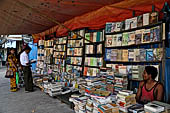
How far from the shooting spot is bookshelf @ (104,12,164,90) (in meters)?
2.52

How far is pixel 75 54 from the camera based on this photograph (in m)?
4.69

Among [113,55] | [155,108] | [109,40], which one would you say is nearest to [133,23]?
[109,40]

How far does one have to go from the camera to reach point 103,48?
3.68m

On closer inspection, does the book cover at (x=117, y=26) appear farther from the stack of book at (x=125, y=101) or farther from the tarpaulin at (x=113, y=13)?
the stack of book at (x=125, y=101)

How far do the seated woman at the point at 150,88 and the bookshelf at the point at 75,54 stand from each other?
224 cm

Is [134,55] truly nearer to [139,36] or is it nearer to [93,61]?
[139,36]

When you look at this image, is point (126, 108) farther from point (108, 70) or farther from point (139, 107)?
point (108, 70)

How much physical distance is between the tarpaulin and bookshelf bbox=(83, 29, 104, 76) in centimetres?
21

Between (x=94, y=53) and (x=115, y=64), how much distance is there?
2.73 ft

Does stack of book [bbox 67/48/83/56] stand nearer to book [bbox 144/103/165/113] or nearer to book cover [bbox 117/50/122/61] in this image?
book cover [bbox 117/50/122/61]

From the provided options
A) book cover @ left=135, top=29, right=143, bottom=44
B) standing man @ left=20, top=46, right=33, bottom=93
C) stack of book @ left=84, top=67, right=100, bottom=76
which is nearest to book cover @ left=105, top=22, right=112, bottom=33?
book cover @ left=135, top=29, right=143, bottom=44

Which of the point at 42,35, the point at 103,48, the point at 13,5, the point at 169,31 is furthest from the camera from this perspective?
the point at 42,35

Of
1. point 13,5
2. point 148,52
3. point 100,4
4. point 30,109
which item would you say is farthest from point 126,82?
point 13,5

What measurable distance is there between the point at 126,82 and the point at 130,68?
0.31 meters
